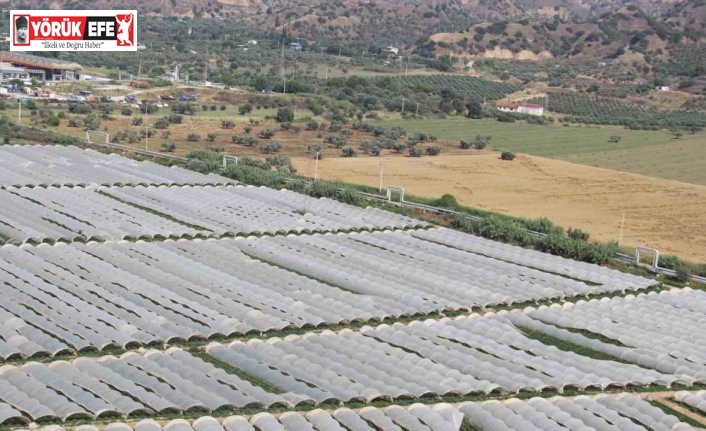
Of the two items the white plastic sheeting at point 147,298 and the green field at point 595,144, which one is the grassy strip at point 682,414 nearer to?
the white plastic sheeting at point 147,298

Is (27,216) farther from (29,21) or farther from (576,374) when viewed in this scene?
(29,21)

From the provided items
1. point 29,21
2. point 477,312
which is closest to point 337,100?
point 29,21

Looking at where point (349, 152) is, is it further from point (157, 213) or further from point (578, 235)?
point (157, 213)

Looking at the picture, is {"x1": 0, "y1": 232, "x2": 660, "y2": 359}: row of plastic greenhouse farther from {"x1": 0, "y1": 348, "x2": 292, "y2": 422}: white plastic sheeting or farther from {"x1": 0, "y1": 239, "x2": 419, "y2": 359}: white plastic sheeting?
{"x1": 0, "y1": 348, "x2": 292, "y2": 422}: white plastic sheeting

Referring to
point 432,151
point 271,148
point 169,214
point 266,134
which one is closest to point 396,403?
point 169,214

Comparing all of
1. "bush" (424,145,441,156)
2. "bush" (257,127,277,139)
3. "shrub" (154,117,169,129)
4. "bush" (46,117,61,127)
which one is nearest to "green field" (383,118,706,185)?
"bush" (424,145,441,156)

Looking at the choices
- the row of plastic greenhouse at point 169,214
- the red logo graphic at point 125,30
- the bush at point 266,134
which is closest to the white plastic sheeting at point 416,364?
the row of plastic greenhouse at point 169,214

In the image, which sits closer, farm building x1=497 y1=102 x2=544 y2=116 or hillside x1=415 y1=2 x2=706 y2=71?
farm building x1=497 y1=102 x2=544 y2=116
